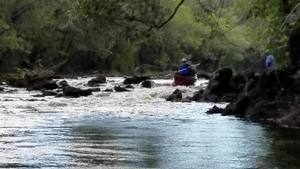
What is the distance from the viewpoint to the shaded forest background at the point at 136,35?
18609mm

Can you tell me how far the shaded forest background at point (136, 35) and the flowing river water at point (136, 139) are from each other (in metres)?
2.63

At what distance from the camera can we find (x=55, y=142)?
48.0 ft

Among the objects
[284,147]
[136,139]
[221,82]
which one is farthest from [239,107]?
[284,147]

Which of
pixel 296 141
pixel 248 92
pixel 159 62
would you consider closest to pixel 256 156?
pixel 296 141

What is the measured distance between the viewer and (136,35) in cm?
1866

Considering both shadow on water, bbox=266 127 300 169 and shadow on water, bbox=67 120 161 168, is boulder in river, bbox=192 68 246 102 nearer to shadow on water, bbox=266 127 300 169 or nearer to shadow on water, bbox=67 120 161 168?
shadow on water, bbox=67 120 161 168

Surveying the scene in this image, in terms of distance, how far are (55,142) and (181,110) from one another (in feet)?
35.8

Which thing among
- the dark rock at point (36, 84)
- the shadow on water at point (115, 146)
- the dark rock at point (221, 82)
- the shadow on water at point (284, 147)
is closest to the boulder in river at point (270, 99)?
the shadow on water at point (284, 147)

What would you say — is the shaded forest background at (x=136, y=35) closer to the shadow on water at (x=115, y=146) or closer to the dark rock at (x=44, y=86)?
the shadow on water at (x=115, y=146)

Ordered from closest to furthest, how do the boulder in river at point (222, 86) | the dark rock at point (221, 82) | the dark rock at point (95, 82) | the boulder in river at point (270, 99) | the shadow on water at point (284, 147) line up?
the shadow on water at point (284, 147) → the boulder in river at point (270, 99) → the boulder in river at point (222, 86) → the dark rock at point (221, 82) → the dark rock at point (95, 82)

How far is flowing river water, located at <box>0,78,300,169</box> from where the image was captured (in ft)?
38.9

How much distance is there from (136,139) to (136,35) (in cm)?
418

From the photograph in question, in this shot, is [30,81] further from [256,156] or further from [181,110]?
[256,156]

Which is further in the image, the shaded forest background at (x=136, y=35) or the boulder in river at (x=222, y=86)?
the boulder in river at (x=222, y=86)
